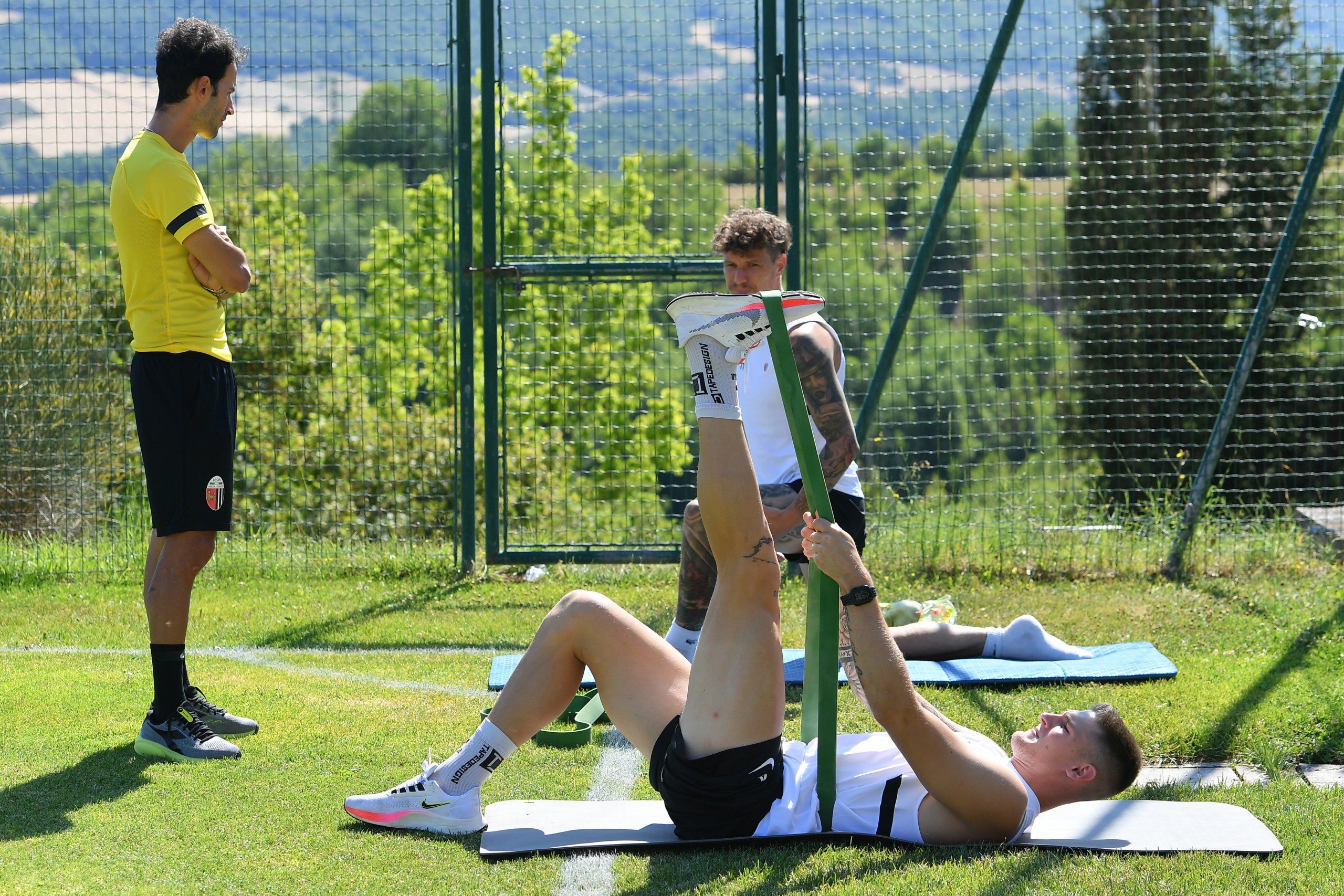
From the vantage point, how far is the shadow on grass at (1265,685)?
3.88 meters

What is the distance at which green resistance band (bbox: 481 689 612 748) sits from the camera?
393cm

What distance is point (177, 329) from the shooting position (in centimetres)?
379

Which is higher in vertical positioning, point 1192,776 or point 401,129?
point 401,129

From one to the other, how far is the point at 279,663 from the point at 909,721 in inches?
123

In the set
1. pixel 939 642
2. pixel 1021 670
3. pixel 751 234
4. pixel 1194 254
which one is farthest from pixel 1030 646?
pixel 1194 254

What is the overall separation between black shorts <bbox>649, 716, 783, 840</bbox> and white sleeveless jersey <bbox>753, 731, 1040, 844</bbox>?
0.08 metres

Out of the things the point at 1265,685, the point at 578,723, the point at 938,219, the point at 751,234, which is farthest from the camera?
the point at 938,219

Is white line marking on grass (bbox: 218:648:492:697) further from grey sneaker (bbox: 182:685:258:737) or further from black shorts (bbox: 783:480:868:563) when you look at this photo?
black shorts (bbox: 783:480:868:563)

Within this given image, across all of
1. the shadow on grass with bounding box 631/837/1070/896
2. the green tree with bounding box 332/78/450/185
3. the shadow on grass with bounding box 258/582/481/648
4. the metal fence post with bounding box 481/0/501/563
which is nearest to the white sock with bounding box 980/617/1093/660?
the shadow on grass with bounding box 631/837/1070/896

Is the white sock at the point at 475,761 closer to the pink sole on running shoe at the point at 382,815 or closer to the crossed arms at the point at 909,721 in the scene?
the pink sole on running shoe at the point at 382,815

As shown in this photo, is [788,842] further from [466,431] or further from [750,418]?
[466,431]

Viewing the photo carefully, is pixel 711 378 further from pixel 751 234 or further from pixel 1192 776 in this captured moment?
pixel 1192 776

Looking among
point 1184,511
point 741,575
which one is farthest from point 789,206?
point 741,575

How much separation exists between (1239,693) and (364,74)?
5.32 metres
